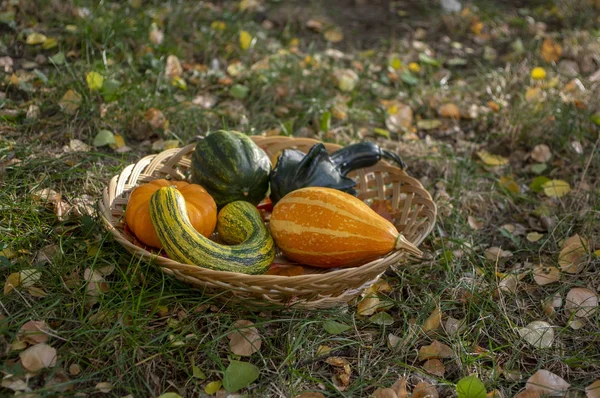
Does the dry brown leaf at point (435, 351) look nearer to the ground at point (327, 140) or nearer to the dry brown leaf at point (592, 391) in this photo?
the ground at point (327, 140)

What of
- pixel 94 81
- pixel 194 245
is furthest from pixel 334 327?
pixel 94 81

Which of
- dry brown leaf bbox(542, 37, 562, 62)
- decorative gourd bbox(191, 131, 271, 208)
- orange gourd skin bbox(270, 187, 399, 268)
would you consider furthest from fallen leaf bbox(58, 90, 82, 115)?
dry brown leaf bbox(542, 37, 562, 62)

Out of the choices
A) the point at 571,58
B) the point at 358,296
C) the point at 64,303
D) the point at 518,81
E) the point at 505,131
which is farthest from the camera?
the point at 571,58

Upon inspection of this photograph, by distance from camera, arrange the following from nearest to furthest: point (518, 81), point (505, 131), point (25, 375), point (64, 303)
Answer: point (25, 375) < point (64, 303) < point (505, 131) < point (518, 81)

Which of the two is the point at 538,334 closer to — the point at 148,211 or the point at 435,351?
the point at 435,351

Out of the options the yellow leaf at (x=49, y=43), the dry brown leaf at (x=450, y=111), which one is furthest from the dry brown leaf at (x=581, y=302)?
the yellow leaf at (x=49, y=43)

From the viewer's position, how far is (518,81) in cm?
425

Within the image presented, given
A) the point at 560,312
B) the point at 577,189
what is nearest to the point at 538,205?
the point at 577,189

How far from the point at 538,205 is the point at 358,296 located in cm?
134

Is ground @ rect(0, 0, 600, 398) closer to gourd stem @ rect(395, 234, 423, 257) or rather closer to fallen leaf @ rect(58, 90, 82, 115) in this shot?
fallen leaf @ rect(58, 90, 82, 115)

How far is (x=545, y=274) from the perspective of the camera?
2803 mm

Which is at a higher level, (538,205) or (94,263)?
(94,263)

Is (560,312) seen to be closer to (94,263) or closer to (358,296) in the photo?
(358,296)

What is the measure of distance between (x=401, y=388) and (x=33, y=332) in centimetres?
125
